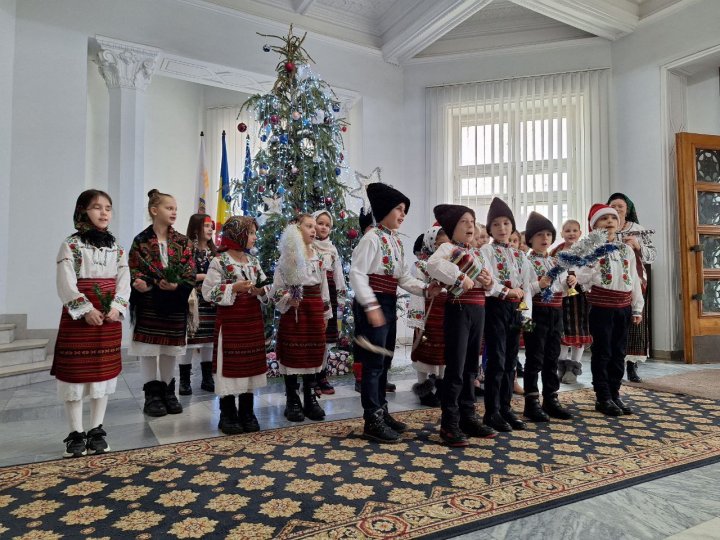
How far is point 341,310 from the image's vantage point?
5.38 meters

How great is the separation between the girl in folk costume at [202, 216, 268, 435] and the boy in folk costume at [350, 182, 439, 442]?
0.71 meters

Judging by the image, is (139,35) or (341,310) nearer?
(341,310)

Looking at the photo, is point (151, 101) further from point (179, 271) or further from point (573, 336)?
point (573, 336)

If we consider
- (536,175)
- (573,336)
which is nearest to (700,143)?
(536,175)

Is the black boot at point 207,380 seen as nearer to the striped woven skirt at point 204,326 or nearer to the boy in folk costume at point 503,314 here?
the striped woven skirt at point 204,326

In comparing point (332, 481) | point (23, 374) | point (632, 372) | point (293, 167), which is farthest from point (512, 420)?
point (23, 374)

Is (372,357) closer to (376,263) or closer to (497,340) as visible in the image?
(376,263)

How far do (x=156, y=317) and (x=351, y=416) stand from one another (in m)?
1.61

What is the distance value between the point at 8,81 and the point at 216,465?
5.30 metres

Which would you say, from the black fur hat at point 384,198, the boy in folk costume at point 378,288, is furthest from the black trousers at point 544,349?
the black fur hat at point 384,198

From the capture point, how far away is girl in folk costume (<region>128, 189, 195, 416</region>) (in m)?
3.78

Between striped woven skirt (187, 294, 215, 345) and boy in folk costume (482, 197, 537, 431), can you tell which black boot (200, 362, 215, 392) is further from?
boy in folk costume (482, 197, 537, 431)

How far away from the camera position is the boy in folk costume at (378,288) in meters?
3.19

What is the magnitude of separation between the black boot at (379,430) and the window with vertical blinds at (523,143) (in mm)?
5638
